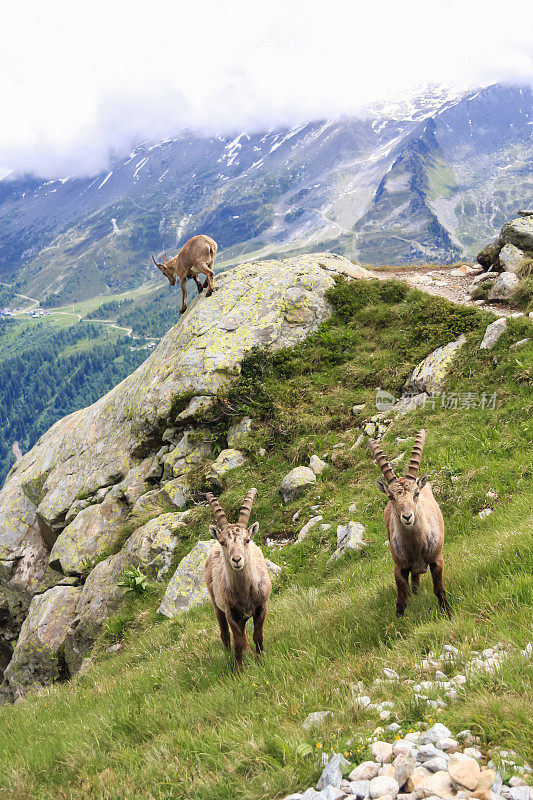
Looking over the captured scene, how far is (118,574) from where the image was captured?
599 inches

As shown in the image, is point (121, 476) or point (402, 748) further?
point (121, 476)

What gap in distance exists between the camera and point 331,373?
1772 centimetres

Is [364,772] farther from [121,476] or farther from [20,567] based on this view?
[20,567]

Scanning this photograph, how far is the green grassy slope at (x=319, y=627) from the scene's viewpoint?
14.5 feet

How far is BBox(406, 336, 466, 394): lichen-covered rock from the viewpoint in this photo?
1444 cm

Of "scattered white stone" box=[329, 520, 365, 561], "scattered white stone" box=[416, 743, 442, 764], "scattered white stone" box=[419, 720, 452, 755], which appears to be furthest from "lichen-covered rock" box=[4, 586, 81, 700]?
"scattered white stone" box=[416, 743, 442, 764]

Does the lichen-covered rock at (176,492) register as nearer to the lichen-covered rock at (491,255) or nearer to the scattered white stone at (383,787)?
the scattered white stone at (383,787)

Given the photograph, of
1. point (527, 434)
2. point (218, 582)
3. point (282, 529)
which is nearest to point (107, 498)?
point (282, 529)

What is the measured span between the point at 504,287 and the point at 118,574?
57.2ft

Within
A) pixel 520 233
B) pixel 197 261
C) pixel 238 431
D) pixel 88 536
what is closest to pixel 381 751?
pixel 238 431

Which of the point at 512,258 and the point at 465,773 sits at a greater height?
the point at 465,773

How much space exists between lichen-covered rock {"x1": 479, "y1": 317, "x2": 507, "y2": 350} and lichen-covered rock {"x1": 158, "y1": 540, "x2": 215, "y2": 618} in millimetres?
10127

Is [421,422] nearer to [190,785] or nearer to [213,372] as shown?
[213,372]

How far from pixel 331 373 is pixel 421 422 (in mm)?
4851
